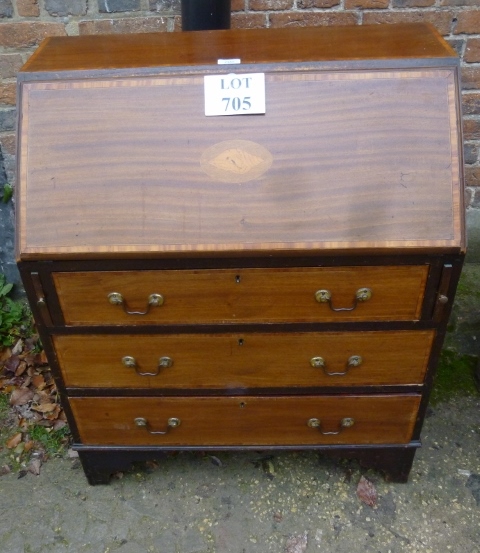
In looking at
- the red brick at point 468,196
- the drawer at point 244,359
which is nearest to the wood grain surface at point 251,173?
the drawer at point 244,359

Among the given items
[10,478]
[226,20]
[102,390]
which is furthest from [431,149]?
[10,478]

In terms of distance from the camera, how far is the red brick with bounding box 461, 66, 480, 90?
2.30 m

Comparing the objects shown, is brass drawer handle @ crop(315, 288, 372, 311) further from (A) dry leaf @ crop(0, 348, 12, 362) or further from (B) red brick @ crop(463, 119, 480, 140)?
(A) dry leaf @ crop(0, 348, 12, 362)

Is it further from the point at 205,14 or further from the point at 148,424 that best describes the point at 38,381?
the point at 205,14

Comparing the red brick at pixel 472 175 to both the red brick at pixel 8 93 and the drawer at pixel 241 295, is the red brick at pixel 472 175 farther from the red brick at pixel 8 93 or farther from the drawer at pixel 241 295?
the red brick at pixel 8 93

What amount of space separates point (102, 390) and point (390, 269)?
3.27ft

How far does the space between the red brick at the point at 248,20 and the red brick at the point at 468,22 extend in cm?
82

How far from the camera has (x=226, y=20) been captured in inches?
76.4

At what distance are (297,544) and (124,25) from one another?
7.03 feet

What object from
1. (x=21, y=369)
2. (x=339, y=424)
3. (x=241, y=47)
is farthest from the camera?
(x=21, y=369)

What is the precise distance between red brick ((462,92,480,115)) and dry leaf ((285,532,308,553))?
1957 mm

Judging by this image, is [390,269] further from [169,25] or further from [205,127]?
[169,25]

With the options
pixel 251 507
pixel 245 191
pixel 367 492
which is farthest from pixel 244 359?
pixel 367 492

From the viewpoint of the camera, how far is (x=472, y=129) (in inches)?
96.6
